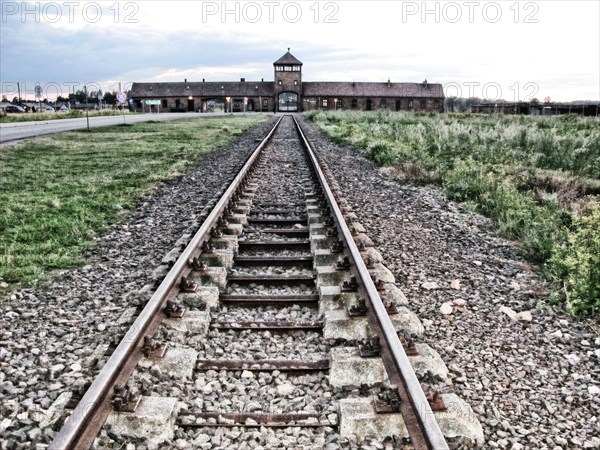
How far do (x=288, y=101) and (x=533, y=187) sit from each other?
305ft

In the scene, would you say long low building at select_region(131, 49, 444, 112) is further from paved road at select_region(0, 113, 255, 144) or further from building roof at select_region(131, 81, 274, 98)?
paved road at select_region(0, 113, 255, 144)

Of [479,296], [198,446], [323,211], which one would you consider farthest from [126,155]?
[198,446]

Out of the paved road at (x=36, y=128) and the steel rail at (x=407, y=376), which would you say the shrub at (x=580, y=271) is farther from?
the paved road at (x=36, y=128)

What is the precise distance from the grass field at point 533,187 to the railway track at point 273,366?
5.66ft

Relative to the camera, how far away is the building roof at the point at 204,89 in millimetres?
99750

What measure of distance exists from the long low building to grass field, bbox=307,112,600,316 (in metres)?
81.6

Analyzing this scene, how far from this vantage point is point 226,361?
3.44 meters

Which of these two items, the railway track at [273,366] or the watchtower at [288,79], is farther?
the watchtower at [288,79]

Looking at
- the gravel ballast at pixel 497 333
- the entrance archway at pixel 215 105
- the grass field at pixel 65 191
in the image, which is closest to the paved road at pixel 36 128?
the grass field at pixel 65 191

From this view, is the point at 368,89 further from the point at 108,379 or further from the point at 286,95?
the point at 108,379

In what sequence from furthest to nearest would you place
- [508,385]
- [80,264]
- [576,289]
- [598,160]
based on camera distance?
[598,160] < [80,264] < [576,289] < [508,385]

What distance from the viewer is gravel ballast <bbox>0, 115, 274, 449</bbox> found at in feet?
9.67

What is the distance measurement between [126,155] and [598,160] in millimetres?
12013

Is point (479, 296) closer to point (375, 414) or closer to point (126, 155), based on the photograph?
point (375, 414)
